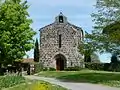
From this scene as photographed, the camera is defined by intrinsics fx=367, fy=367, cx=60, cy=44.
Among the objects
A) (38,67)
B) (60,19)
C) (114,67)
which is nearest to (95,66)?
(114,67)

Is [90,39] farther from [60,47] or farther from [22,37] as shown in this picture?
[60,47]

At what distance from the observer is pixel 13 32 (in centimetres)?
4788

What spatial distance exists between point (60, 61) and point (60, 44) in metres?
2.99

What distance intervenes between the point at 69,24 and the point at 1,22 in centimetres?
2102

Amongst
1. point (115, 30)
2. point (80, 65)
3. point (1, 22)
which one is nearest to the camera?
point (115, 30)

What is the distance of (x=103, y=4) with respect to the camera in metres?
37.8

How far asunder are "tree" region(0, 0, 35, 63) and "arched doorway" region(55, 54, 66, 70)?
48.5 feet

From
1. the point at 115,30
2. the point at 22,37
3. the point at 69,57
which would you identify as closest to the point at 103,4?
the point at 115,30

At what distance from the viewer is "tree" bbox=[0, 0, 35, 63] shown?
46938 mm

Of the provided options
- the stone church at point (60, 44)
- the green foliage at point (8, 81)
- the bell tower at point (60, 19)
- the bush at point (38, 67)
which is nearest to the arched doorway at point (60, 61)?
the stone church at point (60, 44)

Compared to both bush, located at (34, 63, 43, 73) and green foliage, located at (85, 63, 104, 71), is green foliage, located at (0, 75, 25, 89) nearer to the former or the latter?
bush, located at (34, 63, 43, 73)

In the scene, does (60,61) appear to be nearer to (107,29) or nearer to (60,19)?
(60,19)

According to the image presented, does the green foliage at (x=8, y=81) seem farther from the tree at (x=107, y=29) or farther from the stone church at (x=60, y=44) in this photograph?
the stone church at (x=60, y=44)

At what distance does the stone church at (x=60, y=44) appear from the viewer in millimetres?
63906
